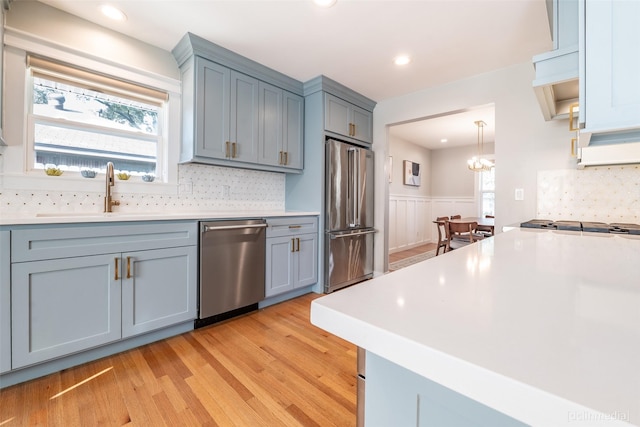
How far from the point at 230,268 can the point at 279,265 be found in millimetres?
545

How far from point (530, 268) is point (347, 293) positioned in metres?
0.53

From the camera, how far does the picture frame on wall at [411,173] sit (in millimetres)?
6137

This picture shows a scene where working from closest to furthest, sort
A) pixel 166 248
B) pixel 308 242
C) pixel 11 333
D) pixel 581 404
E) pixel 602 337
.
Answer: pixel 581 404 → pixel 602 337 → pixel 11 333 → pixel 166 248 → pixel 308 242

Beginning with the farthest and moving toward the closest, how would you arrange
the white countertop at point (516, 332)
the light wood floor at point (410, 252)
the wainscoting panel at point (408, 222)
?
the wainscoting panel at point (408, 222) → the light wood floor at point (410, 252) → the white countertop at point (516, 332)

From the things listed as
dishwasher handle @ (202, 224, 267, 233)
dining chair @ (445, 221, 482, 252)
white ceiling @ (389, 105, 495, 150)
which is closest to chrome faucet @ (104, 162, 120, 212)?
dishwasher handle @ (202, 224, 267, 233)

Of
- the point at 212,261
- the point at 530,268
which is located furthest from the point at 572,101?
the point at 212,261

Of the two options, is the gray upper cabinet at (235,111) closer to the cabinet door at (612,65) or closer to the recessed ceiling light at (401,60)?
the recessed ceiling light at (401,60)

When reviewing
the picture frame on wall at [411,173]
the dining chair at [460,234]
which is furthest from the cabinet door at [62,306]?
the picture frame on wall at [411,173]

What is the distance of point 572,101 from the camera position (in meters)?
2.11

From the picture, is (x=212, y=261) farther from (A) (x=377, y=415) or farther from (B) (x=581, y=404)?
(B) (x=581, y=404)

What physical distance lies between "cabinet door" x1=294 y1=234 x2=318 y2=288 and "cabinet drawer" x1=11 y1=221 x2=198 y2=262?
1.12 m

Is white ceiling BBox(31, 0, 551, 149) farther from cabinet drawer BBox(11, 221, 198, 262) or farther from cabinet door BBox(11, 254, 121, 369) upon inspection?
cabinet door BBox(11, 254, 121, 369)

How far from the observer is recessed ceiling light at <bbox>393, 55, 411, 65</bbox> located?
103 inches

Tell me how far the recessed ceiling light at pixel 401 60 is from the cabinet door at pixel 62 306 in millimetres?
2841
